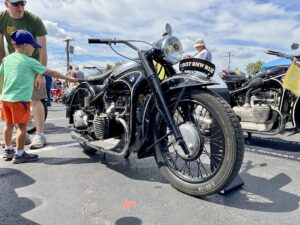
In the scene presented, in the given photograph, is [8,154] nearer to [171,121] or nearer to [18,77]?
[18,77]

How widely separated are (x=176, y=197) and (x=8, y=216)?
123 centimetres

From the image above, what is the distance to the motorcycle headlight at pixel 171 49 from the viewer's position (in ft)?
8.50

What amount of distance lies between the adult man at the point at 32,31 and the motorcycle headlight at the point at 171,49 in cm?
207

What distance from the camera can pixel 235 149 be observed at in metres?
2.17

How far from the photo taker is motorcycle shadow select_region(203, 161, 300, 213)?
2291 millimetres

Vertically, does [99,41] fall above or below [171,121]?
above

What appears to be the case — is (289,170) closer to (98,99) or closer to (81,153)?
(98,99)

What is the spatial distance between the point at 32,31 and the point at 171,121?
2.68 metres

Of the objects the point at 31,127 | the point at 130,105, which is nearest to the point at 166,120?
the point at 130,105

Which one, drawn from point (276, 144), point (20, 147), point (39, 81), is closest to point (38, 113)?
point (39, 81)

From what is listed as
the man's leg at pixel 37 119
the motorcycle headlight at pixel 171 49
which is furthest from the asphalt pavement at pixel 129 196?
the motorcycle headlight at pixel 171 49

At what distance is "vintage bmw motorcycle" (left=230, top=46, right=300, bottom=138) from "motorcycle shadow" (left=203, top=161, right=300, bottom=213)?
1397 mm

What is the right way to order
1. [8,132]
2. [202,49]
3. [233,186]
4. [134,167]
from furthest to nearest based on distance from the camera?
[202,49] < [8,132] < [134,167] < [233,186]

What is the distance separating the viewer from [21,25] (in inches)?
159
